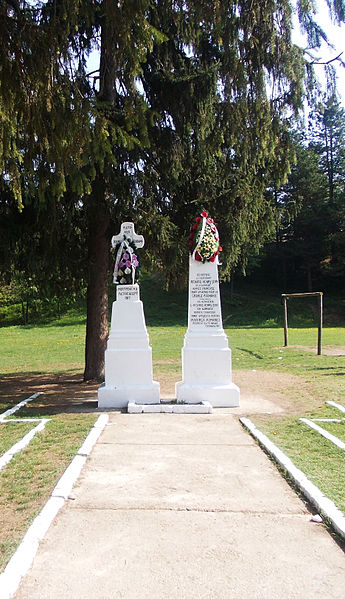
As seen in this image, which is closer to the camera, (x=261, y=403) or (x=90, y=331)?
(x=261, y=403)

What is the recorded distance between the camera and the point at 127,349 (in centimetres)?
891

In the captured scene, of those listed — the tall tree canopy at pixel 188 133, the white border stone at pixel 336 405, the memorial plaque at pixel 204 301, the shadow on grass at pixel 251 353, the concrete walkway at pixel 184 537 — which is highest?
the tall tree canopy at pixel 188 133

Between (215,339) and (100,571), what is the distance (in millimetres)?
6209

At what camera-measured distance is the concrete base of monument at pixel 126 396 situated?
8.69 metres

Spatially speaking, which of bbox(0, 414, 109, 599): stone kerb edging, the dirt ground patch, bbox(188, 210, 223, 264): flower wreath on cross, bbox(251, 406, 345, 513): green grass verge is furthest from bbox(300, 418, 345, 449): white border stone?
bbox(188, 210, 223, 264): flower wreath on cross

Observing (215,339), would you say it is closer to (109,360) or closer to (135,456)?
Result: (109,360)

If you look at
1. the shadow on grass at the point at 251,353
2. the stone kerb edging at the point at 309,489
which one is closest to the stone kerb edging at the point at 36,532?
the stone kerb edging at the point at 309,489

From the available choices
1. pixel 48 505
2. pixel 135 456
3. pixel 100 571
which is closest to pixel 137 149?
pixel 135 456

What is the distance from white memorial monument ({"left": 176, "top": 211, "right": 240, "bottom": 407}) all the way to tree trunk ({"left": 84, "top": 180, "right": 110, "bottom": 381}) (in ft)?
8.63

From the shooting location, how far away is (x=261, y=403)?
8867 millimetres

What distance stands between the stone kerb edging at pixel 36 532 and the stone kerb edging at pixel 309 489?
2.06 meters

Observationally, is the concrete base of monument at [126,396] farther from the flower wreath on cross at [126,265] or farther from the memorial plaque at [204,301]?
the flower wreath on cross at [126,265]

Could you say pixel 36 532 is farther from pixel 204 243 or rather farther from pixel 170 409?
pixel 204 243

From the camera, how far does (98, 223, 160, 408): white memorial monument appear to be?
28.6 feet
